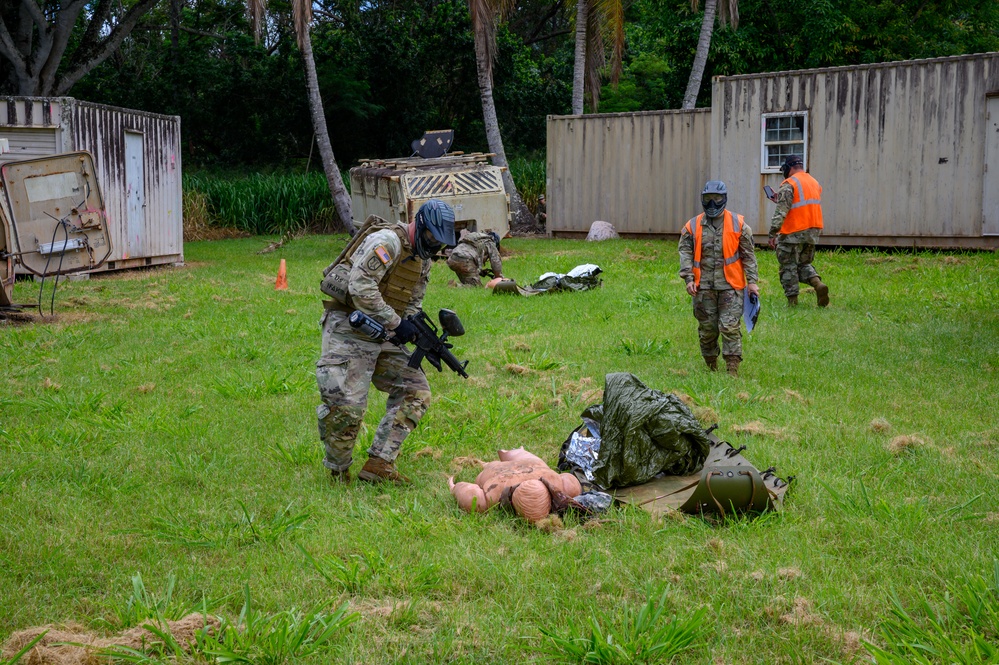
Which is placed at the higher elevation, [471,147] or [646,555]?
[471,147]

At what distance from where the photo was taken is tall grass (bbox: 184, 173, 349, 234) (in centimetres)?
2683

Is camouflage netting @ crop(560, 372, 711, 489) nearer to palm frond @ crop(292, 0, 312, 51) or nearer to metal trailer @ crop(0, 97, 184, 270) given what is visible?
metal trailer @ crop(0, 97, 184, 270)

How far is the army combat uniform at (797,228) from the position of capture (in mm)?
12547

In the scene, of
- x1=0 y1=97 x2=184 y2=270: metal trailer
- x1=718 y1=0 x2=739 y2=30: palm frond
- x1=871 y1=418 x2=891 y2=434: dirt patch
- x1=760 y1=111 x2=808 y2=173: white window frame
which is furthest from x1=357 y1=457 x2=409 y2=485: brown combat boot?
x1=718 y1=0 x2=739 y2=30: palm frond

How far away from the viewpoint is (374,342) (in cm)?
622

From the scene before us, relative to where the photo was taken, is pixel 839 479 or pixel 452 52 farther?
pixel 452 52

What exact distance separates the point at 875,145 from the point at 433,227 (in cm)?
1387

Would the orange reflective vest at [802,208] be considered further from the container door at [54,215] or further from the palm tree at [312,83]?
the palm tree at [312,83]

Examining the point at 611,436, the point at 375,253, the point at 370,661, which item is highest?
the point at 375,253

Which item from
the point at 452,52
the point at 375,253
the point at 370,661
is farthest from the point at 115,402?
the point at 452,52

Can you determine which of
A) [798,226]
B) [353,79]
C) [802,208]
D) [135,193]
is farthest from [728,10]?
[135,193]

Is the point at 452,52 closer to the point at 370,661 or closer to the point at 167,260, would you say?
the point at 167,260

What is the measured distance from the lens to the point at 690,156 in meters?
21.2

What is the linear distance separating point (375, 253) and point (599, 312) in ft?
23.0
